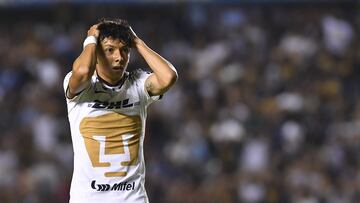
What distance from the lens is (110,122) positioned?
281 inches

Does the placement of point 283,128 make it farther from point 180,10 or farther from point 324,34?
point 180,10

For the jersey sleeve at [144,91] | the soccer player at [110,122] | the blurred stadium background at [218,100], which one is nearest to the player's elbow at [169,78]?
the soccer player at [110,122]

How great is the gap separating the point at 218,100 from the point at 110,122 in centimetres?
820

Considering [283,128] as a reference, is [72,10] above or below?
above

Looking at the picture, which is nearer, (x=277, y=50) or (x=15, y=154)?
(x=15, y=154)

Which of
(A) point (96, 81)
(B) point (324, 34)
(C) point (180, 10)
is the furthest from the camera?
(C) point (180, 10)

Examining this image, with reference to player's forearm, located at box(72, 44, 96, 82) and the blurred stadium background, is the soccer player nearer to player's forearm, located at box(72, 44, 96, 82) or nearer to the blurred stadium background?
player's forearm, located at box(72, 44, 96, 82)

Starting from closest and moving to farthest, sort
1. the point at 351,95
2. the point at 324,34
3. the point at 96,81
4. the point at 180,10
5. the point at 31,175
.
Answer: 1. the point at 96,81
2. the point at 31,175
3. the point at 351,95
4. the point at 324,34
5. the point at 180,10

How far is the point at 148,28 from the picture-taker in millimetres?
17359

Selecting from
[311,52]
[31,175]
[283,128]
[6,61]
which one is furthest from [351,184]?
[6,61]

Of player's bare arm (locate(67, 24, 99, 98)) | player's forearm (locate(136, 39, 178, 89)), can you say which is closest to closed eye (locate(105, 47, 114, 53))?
player's bare arm (locate(67, 24, 99, 98))

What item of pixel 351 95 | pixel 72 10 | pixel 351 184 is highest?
pixel 72 10

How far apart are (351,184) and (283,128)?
1.37m

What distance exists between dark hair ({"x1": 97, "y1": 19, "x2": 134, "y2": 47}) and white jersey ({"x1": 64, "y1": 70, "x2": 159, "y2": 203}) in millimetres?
343
